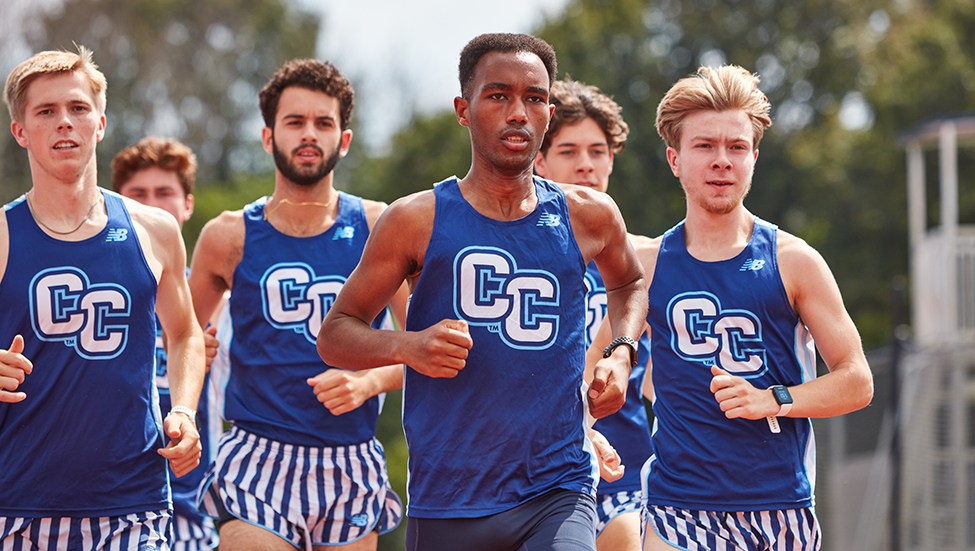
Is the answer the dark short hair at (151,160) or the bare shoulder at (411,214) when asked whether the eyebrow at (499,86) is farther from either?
the dark short hair at (151,160)

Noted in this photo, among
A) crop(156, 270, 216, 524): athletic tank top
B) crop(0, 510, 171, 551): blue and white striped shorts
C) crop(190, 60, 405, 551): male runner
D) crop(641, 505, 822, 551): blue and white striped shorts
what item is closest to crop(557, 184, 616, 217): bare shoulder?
crop(641, 505, 822, 551): blue and white striped shorts

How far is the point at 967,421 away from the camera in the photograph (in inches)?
709

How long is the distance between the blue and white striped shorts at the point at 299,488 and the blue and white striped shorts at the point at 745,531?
5.22 ft

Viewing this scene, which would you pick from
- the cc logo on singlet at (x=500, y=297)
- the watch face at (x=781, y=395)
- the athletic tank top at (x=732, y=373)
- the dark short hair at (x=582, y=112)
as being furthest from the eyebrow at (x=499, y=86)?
the dark short hair at (x=582, y=112)

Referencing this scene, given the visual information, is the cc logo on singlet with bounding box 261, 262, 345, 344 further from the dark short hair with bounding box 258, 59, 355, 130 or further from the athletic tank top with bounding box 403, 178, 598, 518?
the athletic tank top with bounding box 403, 178, 598, 518

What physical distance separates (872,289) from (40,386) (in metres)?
28.9

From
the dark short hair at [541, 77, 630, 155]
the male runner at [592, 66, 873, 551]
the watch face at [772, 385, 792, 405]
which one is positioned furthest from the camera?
the dark short hair at [541, 77, 630, 155]

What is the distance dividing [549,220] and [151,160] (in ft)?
12.5

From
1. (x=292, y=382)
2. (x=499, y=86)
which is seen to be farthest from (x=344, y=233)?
(x=499, y=86)

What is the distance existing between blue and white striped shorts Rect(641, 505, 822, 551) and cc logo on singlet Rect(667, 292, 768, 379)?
582 mm

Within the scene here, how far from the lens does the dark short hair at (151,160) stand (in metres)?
6.55

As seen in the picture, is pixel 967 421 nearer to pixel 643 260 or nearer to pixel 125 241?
pixel 643 260

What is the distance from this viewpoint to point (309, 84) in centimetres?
533

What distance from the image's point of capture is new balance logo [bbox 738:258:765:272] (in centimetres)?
421
